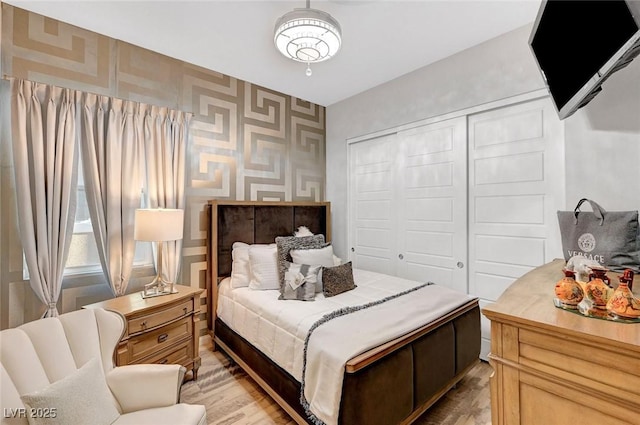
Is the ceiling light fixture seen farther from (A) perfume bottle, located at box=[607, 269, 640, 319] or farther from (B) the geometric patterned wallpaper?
(A) perfume bottle, located at box=[607, 269, 640, 319]

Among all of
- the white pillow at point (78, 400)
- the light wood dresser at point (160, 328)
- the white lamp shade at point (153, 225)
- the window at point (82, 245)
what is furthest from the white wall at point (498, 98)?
the white pillow at point (78, 400)

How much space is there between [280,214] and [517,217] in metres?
2.43

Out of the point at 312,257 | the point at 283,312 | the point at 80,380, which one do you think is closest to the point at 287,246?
the point at 312,257

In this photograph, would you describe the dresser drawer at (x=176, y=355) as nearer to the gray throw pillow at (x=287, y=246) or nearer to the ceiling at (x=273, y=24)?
the gray throw pillow at (x=287, y=246)

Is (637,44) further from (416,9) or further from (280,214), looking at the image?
(280,214)

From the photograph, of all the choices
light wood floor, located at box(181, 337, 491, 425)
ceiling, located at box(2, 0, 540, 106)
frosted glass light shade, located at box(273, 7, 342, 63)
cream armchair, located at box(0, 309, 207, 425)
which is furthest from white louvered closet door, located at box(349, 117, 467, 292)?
cream armchair, located at box(0, 309, 207, 425)

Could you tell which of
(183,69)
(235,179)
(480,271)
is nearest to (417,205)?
(480,271)

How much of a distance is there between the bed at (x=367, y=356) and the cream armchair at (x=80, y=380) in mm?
696

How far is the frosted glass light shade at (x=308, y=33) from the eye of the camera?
1887 mm

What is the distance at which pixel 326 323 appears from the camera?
5.97 ft

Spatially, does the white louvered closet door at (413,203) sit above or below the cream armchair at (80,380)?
above

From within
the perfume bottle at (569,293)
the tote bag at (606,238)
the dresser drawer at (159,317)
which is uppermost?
the tote bag at (606,238)

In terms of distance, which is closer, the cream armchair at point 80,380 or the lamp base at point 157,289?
the cream armchair at point 80,380

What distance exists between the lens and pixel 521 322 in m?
0.88
